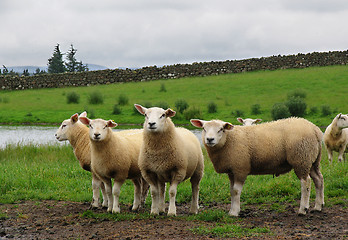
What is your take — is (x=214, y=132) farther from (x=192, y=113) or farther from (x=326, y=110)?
(x=326, y=110)

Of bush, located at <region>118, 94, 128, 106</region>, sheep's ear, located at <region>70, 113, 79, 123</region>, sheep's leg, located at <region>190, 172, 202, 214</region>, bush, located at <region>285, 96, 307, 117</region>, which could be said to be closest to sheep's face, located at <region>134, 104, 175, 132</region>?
sheep's leg, located at <region>190, 172, 202, 214</region>

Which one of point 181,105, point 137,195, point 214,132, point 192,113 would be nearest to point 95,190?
point 137,195

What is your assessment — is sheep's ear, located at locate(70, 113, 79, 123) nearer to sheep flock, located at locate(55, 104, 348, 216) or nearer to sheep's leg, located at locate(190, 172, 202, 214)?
sheep flock, located at locate(55, 104, 348, 216)

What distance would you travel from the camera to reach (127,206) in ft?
30.7

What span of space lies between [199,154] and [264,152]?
4.04 feet

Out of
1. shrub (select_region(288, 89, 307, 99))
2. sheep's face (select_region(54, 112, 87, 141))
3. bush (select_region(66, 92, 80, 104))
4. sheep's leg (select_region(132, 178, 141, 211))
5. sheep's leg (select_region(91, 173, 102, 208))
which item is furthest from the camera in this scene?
bush (select_region(66, 92, 80, 104))

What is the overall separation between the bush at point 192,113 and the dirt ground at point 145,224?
1916 cm

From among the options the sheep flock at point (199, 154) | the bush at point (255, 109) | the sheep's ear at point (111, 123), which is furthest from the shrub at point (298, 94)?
the sheep's ear at point (111, 123)

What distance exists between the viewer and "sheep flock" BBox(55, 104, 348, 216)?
8.04m

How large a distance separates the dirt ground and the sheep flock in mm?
434

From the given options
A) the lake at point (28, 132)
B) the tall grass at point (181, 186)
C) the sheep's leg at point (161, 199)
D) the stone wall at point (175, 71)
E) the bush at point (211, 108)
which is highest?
the stone wall at point (175, 71)

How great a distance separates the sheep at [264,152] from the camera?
8164 mm

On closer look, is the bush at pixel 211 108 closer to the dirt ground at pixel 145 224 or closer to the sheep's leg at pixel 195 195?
the dirt ground at pixel 145 224

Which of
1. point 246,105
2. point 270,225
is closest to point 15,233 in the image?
point 270,225
